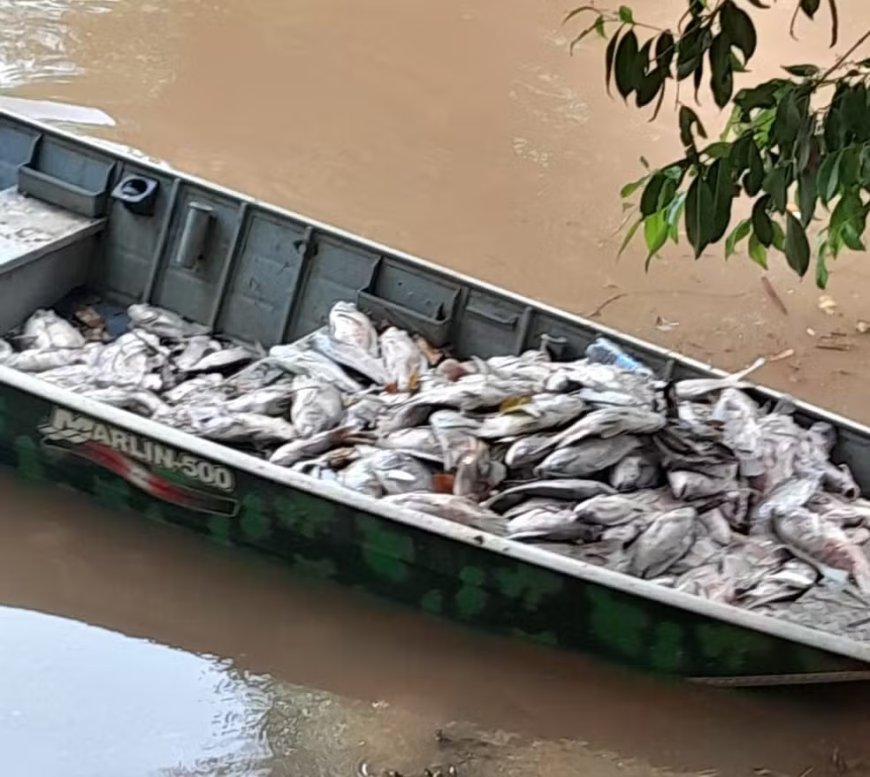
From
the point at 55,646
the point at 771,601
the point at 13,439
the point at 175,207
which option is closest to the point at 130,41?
the point at 175,207

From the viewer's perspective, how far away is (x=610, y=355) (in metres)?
4.53

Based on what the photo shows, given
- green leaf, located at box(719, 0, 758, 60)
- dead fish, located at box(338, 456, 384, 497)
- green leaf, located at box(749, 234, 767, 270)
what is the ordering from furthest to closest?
1. dead fish, located at box(338, 456, 384, 497)
2. green leaf, located at box(749, 234, 767, 270)
3. green leaf, located at box(719, 0, 758, 60)

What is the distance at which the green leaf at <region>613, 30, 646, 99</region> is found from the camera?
1983mm

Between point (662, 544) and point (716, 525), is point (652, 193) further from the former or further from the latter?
point (716, 525)

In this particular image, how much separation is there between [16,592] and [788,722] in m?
2.48

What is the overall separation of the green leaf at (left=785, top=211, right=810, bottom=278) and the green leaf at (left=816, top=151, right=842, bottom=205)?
63 millimetres

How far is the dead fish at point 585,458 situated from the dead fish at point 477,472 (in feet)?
0.43

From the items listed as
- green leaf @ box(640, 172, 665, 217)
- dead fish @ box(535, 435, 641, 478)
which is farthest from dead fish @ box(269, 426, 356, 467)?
green leaf @ box(640, 172, 665, 217)

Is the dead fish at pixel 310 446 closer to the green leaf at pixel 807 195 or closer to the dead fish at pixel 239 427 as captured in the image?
the dead fish at pixel 239 427

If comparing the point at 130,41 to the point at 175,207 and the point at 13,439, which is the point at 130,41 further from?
the point at 13,439

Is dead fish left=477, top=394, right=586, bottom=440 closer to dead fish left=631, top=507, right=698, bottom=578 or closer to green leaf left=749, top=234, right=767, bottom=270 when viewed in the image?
dead fish left=631, top=507, right=698, bottom=578

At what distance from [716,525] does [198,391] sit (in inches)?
71.1

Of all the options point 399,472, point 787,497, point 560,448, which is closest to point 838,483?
point 787,497

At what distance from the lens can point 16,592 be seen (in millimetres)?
4254
